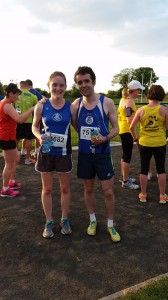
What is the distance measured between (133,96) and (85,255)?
3.19 meters

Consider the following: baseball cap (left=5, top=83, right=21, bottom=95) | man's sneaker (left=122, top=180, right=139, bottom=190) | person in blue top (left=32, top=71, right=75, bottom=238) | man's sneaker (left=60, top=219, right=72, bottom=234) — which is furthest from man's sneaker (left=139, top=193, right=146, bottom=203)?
baseball cap (left=5, top=83, right=21, bottom=95)

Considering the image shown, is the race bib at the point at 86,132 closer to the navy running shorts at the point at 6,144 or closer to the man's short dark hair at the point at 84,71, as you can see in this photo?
the man's short dark hair at the point at 84,71

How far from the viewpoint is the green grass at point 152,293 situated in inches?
108

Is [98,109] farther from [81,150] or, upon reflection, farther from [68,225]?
[68,225]

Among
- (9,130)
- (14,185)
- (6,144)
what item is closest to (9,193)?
(14,185)

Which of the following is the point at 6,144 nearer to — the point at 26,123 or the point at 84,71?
the point at 84,71

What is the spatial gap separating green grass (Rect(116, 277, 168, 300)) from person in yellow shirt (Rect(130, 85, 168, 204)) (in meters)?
2.39

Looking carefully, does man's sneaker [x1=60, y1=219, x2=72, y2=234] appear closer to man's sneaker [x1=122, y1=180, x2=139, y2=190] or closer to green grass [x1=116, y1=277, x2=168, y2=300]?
green grass [x1=116, y1=277, x2=168, y2=300]

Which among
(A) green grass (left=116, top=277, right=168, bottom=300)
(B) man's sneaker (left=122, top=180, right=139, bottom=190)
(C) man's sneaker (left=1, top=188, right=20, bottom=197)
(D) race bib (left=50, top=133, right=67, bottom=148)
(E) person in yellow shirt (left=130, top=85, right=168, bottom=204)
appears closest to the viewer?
(A) green grass (left=116, top=277, right=168, bottom=300)

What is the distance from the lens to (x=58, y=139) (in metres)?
3.81

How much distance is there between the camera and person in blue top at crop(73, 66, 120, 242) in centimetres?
368

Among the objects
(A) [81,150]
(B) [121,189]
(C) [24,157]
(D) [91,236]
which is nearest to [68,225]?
(D) [91,236]

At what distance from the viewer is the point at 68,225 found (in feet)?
13.6

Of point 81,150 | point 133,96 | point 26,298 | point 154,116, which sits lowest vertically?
point 26,298
